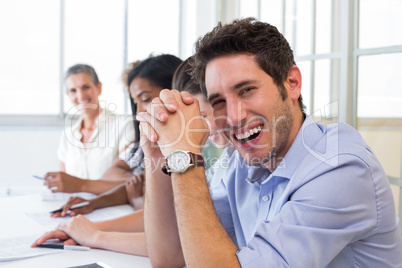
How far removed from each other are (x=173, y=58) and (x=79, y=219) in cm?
97

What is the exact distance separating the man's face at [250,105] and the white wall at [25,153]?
10.5 ft

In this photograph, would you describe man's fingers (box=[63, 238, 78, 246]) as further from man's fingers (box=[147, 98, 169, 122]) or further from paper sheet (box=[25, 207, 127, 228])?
man's fingers (box=[147, 98, 169, 122])

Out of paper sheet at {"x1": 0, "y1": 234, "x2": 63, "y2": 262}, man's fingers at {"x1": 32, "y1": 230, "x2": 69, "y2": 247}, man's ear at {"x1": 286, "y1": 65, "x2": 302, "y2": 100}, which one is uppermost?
man's ear at {"x1": 286, "y1": 65, "x2": 302, "y2": 100}

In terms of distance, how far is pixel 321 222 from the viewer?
894 millimetres

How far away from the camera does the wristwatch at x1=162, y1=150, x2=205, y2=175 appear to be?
1.02 m

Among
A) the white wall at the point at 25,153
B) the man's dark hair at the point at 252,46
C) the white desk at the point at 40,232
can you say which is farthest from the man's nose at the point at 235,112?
the white wall at the point at 25,153

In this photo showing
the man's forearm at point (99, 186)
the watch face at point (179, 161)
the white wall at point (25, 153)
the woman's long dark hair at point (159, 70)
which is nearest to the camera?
the watch face at point (179, 161)

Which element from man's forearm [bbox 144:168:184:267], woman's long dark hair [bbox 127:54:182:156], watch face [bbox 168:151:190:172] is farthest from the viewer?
Answer: woman's long dark hair [bbox 127:54:182:156]

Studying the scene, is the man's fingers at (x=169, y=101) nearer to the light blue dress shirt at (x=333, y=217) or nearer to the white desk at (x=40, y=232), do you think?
the light blue dress shirt at (x=333, y=217)

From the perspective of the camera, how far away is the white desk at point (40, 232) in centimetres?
122

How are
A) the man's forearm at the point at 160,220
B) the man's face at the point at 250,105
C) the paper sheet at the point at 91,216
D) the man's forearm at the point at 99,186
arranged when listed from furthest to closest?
the man's forearm at the point at 99,186 → the paper sheet at the point at 91,216 → the man's forearm at the point at 160,220 → the man's face at the point at 250,105

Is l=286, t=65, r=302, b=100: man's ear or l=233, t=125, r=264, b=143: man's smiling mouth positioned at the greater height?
l=286, t=65, r=302, b=100: man's ear

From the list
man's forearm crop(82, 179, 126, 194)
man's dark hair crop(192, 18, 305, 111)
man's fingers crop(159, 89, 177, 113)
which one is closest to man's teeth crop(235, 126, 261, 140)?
man's dark hair crop(192, 18, 305, 111)

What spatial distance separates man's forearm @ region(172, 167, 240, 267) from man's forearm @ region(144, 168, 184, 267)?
1.01ft
